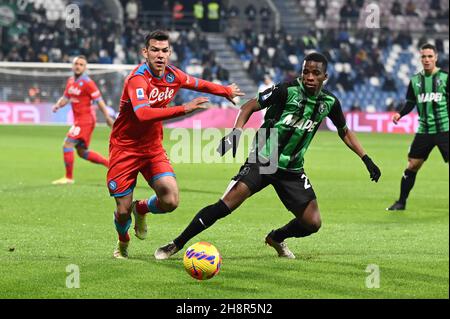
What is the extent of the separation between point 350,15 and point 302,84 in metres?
34.1

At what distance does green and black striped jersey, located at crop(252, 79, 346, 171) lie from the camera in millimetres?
8469

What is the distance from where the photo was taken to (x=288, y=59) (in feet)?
126

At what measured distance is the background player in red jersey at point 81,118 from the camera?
53.7 feet

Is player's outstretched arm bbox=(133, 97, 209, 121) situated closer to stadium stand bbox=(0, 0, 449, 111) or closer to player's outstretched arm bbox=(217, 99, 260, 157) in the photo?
player's outstretched arm bbox=(217, 99, 260, 157)

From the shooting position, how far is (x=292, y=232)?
29.2ft

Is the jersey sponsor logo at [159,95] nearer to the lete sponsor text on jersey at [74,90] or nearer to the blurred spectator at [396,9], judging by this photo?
the lete sponsor text on jersey at [74,90]

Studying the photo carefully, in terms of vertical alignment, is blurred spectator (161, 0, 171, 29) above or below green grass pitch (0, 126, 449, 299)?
above

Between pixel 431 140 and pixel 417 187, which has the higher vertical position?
pixel 431 140

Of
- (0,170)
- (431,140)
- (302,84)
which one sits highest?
(302,84)

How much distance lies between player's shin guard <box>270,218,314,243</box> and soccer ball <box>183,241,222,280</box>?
4.14ft

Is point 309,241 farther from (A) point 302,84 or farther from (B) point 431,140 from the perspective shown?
(B) point 431,140

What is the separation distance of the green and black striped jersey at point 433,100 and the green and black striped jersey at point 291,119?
501 cm

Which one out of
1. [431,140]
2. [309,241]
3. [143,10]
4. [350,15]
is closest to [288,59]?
[350,15]

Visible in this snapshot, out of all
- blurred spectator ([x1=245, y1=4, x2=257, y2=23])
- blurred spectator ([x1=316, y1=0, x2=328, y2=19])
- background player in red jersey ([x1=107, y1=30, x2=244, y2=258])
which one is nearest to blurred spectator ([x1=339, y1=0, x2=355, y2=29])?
blurred spectator ([x1=316, y1=0, x2=328, y2=19])
